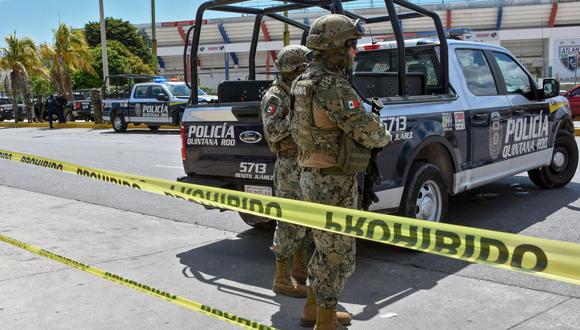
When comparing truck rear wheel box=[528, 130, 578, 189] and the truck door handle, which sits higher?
the truck door handle

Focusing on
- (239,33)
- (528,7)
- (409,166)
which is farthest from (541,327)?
(239,33)

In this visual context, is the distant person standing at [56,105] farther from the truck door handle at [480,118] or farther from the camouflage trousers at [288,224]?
the camouflage trousers at [288,224]

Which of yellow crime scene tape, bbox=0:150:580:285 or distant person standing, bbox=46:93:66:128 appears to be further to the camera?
distant person standing, bbox=46:93:66:128

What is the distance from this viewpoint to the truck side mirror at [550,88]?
6906 millimetres

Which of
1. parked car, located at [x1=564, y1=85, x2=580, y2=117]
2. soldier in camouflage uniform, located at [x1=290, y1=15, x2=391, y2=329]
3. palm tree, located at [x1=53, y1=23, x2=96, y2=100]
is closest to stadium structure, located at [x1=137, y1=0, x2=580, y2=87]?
palm tree, located at [x1=53, y1=23, x2=96, y2=100]

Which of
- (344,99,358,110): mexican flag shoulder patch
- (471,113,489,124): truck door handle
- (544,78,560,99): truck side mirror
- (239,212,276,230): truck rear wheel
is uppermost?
(544,78,560,99): truck side mirror

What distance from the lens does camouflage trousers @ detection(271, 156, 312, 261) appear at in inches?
169

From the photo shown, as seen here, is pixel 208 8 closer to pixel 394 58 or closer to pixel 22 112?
pixel 394 58

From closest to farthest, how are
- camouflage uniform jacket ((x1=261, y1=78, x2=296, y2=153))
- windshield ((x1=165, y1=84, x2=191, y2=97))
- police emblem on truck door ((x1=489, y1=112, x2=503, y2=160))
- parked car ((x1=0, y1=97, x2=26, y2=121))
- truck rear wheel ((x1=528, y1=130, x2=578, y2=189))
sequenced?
camouflage uniform jacket ((x1=261, y1=78, x2=296, y2=153))
police emblem on truck door ((x1=489, y1=112, x2=503, y2=160))
truck rear wheel ((x1=528, y1=130, x2=578, y2=189))
windshield ((x1=165, y1=84, x2=191, y2=97))
parked car ((x1=0, y1=97, x2=26, y2=121))

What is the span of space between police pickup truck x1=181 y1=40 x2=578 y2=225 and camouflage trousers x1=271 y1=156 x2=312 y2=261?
689 millimetres

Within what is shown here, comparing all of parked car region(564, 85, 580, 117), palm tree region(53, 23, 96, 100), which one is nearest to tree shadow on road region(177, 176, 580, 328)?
parked car region(564, 85, 580, 117)

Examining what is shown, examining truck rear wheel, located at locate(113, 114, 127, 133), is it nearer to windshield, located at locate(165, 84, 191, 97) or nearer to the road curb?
the road curb

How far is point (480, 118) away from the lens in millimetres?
5949

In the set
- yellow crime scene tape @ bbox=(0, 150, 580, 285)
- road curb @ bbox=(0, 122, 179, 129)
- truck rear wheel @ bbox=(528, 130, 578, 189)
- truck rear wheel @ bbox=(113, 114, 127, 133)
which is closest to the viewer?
yellow crime scene tape @ bbox=(0, 150, 580, 285)
